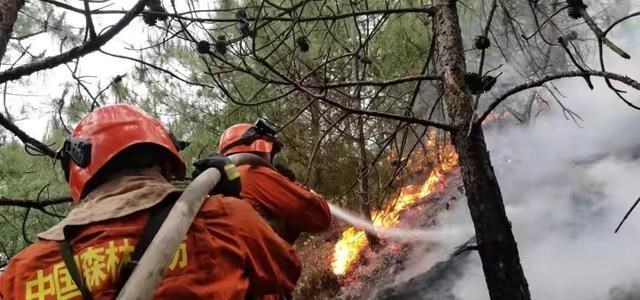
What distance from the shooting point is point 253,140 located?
3451 mm

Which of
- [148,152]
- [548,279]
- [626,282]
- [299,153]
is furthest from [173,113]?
[148,152]

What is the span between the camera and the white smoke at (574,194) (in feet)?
24.7

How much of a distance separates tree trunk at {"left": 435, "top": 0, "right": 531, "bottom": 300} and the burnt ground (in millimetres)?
6027

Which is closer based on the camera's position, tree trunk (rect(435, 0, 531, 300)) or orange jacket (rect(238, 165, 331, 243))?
tree trunk (rect(435, 0, 531, 300))

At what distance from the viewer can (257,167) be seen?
3092 millimetres

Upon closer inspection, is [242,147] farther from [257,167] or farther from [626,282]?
[626,282]

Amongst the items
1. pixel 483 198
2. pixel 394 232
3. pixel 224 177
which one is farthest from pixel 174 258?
pixel 394 232

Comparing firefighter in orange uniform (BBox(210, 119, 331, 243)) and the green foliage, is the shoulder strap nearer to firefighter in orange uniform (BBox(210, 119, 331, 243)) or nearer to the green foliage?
firefighter in orange uniform (BBox(210, 119, 331, 243))

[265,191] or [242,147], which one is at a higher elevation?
[242,147]

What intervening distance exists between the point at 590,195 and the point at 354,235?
5.02 metres

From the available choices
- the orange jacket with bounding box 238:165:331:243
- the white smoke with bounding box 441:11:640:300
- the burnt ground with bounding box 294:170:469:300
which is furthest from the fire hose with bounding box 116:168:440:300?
the burnt ground with bounding box 294:170:469:300

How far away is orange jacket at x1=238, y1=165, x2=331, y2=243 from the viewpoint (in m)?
2.98

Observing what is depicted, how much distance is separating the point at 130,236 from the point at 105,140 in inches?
17.8

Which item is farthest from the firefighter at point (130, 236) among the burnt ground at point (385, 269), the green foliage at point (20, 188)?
the burnt ground at point (385, 269)
